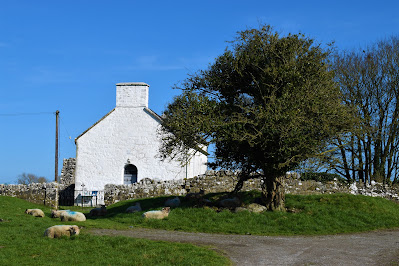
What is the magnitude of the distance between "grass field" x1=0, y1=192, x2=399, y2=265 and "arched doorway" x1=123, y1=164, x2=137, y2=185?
13186 mm

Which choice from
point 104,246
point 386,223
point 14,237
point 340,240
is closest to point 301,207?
point 386,223

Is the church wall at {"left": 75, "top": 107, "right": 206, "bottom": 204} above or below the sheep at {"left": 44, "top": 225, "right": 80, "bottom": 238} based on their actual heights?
above

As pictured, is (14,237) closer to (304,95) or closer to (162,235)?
(162,235)

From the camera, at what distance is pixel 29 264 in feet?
44.7

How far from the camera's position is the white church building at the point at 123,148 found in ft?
148

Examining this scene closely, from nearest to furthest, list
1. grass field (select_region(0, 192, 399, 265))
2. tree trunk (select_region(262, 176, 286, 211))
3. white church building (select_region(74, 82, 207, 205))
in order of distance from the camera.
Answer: grass field (select_region(0, 192, 399, 265)), tree trunk (select_region(262, 176, 286, 211)), white church building (select_region(74, 82, 207, 205))

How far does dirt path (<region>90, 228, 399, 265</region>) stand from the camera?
15.1 metres

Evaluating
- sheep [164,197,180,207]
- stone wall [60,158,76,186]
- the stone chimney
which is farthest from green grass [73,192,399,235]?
stone wall [60,158,76,186]

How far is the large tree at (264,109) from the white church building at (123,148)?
18661mm

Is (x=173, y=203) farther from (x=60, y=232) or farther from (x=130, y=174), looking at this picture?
(x=130, y=174)

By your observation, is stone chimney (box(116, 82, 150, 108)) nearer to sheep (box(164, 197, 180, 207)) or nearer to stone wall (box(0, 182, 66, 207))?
stone wall (box(0, 182, 66, 207))

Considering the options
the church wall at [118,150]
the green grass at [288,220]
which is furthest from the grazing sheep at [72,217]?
the church wall at [118,150]

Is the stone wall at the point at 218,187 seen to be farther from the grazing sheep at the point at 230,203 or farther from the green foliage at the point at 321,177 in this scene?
the grazing sheep at the point at 230,203

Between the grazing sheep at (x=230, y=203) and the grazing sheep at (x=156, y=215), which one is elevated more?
the grazing sheep at (x=230, y=203)
